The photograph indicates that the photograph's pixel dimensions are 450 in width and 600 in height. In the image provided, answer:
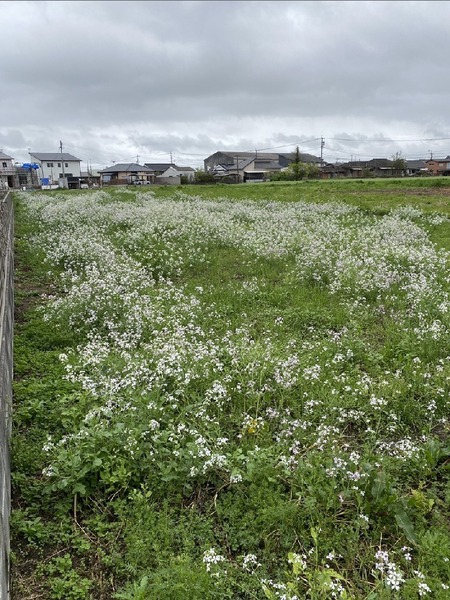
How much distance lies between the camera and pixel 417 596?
10.2 ft

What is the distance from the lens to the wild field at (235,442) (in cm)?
340

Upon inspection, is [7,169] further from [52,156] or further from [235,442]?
[235,442]

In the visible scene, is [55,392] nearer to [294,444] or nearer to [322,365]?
[294,444]

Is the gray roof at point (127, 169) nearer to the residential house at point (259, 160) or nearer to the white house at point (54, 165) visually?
the white house at point (54, 165)

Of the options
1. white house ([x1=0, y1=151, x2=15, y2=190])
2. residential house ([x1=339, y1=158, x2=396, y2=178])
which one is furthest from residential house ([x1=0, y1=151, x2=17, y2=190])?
residential house ([x1=339, y1=158, x2=396, y2=178])

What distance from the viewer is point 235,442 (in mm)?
4828

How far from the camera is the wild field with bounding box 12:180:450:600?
340 cm

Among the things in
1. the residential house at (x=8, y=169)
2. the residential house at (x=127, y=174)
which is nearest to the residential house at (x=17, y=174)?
the residential house at (x=8, y=169)

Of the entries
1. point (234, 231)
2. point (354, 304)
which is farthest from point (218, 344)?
point (234, 231)

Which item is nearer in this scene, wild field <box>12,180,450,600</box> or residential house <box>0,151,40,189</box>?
wild field <box>12,180,450,600</box>

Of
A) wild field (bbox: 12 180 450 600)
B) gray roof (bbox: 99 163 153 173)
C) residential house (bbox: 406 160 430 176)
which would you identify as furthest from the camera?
gray roof (bbox: 99 163 153 173)

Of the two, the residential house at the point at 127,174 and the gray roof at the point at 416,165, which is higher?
the gray roof at the point at 416,165

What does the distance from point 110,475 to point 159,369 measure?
1.62 metres

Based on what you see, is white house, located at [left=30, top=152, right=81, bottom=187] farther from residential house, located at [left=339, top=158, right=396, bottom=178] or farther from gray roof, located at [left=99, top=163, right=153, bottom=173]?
residential house, located at [left=339, top=158, right=396, bottom=178]
